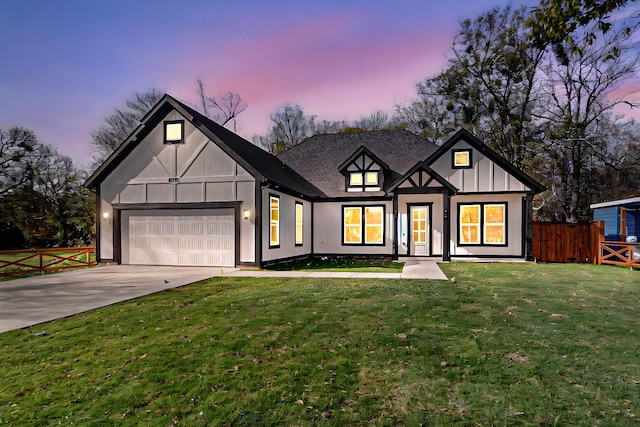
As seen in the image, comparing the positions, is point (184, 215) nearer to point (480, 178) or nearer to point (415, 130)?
point (480, 178)

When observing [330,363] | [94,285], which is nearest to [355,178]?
[94,285]

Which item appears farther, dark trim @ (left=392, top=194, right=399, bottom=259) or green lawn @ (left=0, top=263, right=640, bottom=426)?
dark trim @ (left=392, top=194, right=399, bottom=259)

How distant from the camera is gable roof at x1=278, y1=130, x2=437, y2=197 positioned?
18.3 meters

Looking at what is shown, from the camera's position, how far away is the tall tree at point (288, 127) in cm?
3656

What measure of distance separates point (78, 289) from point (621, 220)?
2217 centimetres

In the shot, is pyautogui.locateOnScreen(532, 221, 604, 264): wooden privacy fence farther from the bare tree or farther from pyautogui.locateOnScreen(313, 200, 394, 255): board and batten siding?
the bare tree

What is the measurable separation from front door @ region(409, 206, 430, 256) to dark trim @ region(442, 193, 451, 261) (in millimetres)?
985

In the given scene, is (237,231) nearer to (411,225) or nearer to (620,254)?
(411,225)

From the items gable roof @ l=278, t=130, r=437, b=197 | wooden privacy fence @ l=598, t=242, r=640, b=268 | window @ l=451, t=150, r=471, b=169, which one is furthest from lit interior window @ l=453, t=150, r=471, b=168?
wooden privacy fence @ l=598, t=242, r=640, b=268

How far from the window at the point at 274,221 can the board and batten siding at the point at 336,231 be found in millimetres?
3578

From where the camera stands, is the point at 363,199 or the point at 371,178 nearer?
the point at 363,199

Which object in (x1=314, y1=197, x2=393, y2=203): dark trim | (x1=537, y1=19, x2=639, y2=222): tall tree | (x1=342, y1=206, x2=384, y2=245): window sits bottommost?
(x1=342, y1=206, x2=384, y2=245): window

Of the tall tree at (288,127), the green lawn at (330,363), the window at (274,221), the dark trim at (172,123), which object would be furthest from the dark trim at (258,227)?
the tall tree at (288,127)

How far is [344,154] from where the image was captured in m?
20.4
